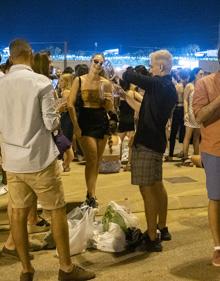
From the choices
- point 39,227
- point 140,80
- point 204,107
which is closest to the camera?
point 204,107

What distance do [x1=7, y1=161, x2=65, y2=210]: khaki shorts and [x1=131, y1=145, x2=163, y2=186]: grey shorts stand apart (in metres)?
0.86

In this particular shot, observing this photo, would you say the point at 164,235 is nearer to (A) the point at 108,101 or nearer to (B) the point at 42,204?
(B) the point at 42,204

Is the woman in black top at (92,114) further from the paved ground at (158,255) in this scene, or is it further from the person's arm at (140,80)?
the person's arm at (140,80)

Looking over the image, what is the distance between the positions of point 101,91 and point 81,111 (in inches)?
12.0

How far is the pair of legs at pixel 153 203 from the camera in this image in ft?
13.9

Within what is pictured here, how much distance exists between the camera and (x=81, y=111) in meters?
5.46

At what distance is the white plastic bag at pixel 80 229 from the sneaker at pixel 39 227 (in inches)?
21.0

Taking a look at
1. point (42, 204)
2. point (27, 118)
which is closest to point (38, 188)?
point (42, 204)

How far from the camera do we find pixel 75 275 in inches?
144

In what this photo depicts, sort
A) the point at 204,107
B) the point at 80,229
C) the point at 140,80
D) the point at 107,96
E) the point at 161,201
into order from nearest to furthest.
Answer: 1. the point at 204,107
2. the point at 140,80
3. the point at 80,229
4. the point at 161,201
5. the point at 107,96

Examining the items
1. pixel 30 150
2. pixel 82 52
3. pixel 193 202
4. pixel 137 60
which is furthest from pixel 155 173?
pixel 137 60

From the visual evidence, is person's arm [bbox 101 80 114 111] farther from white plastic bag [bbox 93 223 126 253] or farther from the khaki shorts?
the khaki shorts

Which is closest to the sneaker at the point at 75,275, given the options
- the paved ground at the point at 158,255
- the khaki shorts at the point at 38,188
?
the paved ground at the point at 158,255

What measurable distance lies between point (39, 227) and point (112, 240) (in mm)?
932
